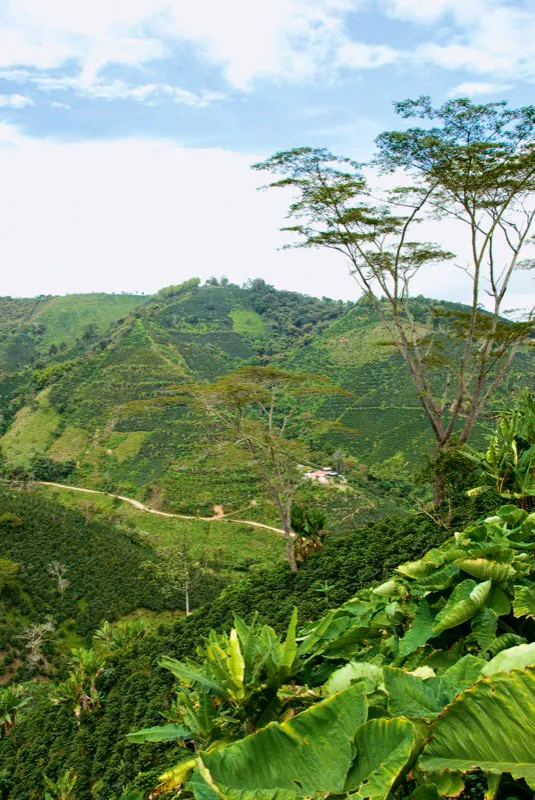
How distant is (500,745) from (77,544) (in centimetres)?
2709

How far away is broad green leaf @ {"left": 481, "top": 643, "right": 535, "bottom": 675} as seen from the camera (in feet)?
4.75

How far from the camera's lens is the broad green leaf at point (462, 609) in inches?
75.8

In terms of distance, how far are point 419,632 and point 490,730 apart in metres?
0.97

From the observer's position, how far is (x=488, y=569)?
210cm

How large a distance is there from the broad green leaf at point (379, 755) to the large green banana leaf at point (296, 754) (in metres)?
0.03

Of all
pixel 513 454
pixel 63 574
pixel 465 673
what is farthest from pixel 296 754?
pixel 63 574

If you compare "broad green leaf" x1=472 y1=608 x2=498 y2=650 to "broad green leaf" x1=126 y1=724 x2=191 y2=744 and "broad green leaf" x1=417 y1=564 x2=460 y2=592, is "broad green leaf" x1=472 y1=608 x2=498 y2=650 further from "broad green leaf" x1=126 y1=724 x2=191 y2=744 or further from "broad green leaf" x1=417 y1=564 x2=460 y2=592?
"broad green leaf" x1=126 y1=724 x2=191 y2=744

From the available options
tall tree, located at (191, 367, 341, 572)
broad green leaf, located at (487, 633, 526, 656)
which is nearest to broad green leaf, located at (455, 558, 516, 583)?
broad green leaf, located at (487, 633, 526, 656)

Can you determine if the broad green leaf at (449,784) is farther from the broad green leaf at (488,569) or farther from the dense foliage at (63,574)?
the dense foliage at (63,574)

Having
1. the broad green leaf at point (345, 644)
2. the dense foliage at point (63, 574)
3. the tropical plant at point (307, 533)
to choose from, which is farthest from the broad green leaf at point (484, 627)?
the dense foliage at point (63, 574)

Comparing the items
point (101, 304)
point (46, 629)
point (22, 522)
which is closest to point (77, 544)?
point (22, 522)

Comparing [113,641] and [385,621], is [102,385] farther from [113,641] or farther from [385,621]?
[385,621]

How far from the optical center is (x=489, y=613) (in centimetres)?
194

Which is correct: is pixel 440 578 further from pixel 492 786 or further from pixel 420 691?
pixel 492 786
